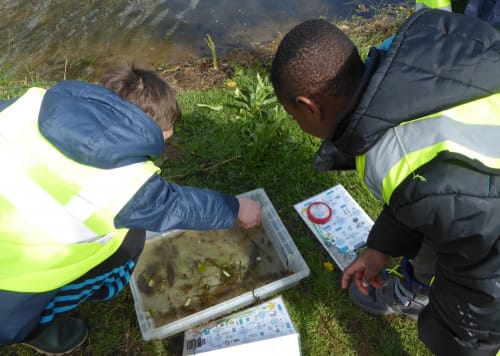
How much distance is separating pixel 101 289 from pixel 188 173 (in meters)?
1.10

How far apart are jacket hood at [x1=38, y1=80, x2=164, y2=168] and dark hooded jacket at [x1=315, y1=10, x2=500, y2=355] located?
696mm

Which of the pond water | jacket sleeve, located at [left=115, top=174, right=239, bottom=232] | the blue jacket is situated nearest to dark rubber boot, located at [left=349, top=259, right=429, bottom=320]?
jacket sleeve, located at [left=115, top=174, right=239, bottom=232]

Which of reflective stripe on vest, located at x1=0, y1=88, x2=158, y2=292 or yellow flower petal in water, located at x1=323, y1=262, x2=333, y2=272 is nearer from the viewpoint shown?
reflective stripe on vest, located at x1=0, y1=88, x2=158, y2=292

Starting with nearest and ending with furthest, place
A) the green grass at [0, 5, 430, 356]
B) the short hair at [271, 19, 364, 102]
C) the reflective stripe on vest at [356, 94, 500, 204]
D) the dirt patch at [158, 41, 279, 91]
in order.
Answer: the reflective stripe on vest at [356, 94, 500, 204], the short hair at [271, 19, 364, 102], the green grass at [0, 5, 430, 356], the dirt patch at [158, 41, 279, 91]

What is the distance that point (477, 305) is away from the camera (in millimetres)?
1134

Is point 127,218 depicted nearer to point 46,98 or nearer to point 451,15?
point 46,98

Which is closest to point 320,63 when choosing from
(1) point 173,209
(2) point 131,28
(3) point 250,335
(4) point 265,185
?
(1) point 173,209

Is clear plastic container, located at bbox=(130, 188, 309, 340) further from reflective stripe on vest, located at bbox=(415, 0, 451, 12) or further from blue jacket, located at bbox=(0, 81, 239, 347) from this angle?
reflective stripe on vest, located at bbox=(415, 0, 451, 12)

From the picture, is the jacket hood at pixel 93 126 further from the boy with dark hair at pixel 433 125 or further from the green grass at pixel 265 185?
the green grass at pixel 265 185

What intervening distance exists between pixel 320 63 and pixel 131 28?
372cm

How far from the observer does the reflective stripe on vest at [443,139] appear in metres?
0.96

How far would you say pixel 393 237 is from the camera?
1470 millimetres

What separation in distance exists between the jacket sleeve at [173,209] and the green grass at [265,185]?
69 centimetres

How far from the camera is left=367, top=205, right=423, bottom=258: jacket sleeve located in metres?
1.44
